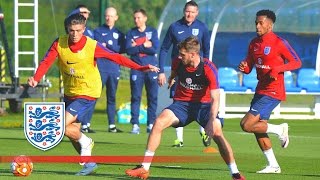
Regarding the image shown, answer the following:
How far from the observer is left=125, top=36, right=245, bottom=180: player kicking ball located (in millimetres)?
13711

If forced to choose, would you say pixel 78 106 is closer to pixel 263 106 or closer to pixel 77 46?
pixel 77 46

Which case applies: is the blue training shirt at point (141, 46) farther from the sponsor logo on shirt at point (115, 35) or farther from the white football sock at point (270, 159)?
the white football sock at point (270, 159)

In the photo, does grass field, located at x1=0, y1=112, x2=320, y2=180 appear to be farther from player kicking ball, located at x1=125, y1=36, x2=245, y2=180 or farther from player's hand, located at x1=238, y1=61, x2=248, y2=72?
player's hand, located at x1=238, y1=61, x2=248, y2=72

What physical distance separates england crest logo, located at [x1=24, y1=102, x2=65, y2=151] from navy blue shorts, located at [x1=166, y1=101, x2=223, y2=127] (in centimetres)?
138

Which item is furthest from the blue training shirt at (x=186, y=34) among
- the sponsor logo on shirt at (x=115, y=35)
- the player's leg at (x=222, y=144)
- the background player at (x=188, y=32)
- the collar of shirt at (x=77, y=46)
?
the player's leg at (x=222, y=144)

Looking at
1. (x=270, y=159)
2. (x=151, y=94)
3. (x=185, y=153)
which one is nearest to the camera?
(x=270, y=159)

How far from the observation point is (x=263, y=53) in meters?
15.6

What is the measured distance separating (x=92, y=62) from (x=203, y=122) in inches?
69.4

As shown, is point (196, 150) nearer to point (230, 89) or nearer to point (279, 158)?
point (279, 158)

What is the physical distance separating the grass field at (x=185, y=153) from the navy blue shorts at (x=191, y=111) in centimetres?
71

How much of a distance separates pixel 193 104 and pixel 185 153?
3936 mm

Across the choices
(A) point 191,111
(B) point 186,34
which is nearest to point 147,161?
(A) point 191,111

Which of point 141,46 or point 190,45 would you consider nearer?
point 190,45

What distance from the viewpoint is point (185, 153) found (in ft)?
59.4
